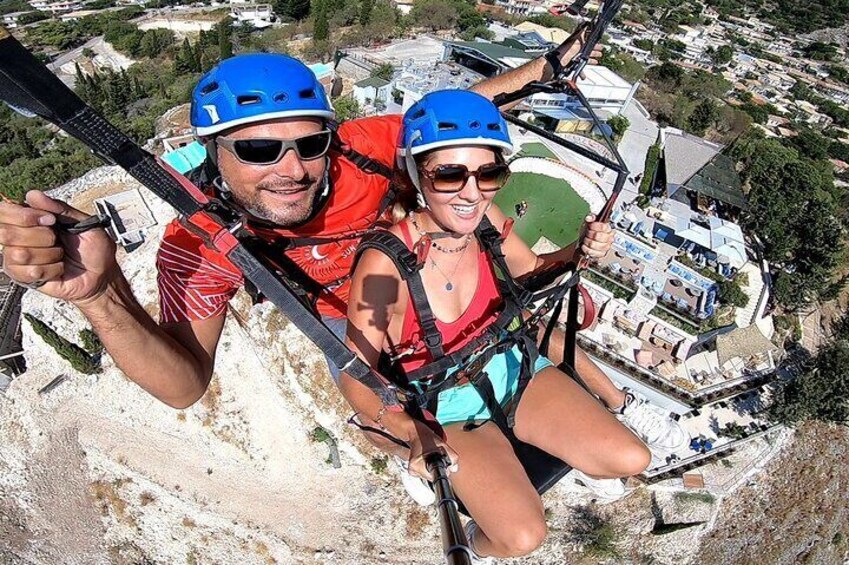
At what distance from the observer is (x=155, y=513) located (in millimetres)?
16453

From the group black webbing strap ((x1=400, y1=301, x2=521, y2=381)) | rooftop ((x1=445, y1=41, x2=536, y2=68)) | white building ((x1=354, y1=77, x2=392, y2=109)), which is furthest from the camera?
rooftop ((x1=445, y1=41, x2=536, y2=68))

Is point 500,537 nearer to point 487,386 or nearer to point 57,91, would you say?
point 487,386

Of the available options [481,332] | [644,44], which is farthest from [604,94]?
[644,44]

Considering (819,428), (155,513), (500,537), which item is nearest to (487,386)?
(500,537)

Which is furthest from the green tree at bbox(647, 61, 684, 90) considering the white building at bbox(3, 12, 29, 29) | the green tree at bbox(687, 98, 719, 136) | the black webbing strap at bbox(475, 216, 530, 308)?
the white building at bbox(3, 12, 29, 29)

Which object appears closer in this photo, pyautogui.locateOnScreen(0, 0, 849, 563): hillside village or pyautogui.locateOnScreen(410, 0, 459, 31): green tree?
pyautogui.locateOnScreen(0, 0, 849, 563): hillside village

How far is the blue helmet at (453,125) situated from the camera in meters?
3.62

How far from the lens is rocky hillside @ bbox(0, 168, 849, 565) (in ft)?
53.1

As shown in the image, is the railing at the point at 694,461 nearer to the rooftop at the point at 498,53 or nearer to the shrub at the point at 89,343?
the shrub at the point at 89,343

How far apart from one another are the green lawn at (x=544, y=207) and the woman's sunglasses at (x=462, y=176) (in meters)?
17.2

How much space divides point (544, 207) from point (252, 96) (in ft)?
66.5

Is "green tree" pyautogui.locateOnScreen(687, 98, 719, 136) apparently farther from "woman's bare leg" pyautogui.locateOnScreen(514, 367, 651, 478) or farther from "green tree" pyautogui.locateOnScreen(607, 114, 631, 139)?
"woman's bare leg" pyautogui.locateOnScreen(514, 367, 651, 478)

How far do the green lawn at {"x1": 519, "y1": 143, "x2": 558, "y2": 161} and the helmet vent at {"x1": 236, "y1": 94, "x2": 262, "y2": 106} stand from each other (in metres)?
22.3

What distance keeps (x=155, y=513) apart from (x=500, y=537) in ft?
56.1
